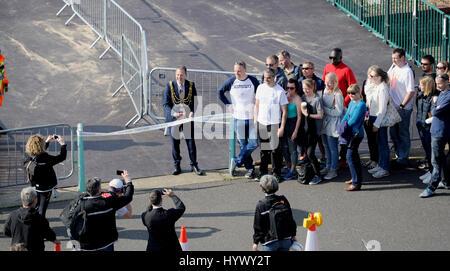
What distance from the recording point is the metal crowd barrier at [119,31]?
1512 centimetres

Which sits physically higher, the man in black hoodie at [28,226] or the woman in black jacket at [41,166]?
the woman in black jacket at [41,166]

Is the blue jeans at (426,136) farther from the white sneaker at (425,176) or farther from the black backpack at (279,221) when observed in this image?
the black backpack at (279,221)

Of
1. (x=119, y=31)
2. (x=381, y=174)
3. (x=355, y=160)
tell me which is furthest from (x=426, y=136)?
(x=119, y=31)

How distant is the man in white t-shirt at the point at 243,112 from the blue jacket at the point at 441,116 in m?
2.94

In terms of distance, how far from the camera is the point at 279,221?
793 cm

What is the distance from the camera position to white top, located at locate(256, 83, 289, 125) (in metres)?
11.6

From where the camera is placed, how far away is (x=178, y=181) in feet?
39.6

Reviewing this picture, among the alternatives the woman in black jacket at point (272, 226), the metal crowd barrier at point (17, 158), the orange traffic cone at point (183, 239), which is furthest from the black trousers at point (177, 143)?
the woman in black jacket at point (272, 226)

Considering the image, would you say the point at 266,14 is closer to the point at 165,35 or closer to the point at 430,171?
the point at 165,35

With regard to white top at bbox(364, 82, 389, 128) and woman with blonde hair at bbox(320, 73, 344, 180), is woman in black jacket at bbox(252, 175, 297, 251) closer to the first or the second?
woman with blonde hair at bbox(320, 73, 344, 180)

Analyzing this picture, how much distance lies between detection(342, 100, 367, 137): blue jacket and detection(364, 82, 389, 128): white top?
0.61m

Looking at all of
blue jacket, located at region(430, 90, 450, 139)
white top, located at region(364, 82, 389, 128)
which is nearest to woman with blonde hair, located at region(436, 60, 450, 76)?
white top, located at region(364, 82, 389, 128)

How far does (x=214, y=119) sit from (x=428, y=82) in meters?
3.94

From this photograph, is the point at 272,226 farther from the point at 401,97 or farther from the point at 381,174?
the point at 401,97
